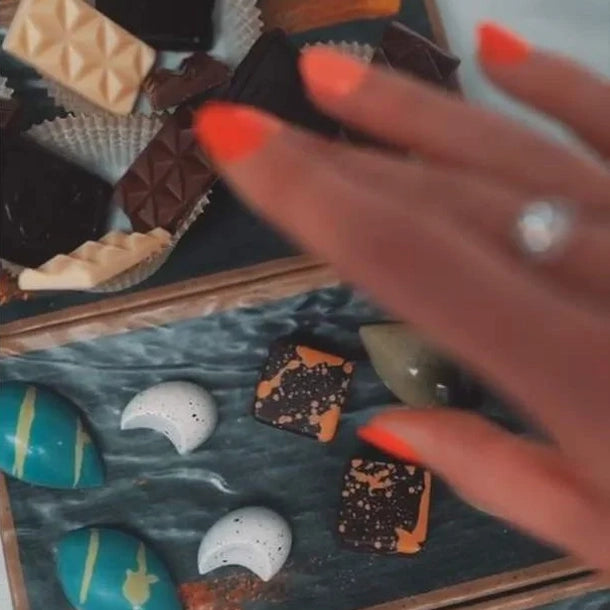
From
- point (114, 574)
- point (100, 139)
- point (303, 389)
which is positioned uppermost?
point (100, 139)

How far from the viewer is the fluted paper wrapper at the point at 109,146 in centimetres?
74

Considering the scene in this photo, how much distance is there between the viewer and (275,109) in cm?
71

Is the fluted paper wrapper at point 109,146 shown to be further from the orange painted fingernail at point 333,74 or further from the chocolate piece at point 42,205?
the orange painted fingernail at point 333,74

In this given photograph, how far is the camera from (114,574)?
70 centimetres

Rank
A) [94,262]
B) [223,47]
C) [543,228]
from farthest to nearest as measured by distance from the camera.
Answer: [223,47]
[94,262]
[543,228]

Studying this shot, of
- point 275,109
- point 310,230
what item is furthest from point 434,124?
point 275,109

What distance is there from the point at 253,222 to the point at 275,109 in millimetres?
94

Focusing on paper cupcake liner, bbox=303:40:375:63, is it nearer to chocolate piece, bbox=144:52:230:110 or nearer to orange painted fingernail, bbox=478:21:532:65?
chocolate piece, bbox=144:52:230:110

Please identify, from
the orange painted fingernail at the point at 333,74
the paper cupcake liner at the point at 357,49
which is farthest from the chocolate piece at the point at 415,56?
the orange painted fingernail at the point at 333,74

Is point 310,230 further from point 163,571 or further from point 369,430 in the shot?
point 163,571

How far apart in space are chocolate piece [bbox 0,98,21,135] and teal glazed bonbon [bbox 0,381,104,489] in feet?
0.59

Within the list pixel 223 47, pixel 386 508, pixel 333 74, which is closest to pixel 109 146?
pixel 223 47

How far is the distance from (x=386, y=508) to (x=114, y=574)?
0.19m

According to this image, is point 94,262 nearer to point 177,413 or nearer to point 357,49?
point 177,413
